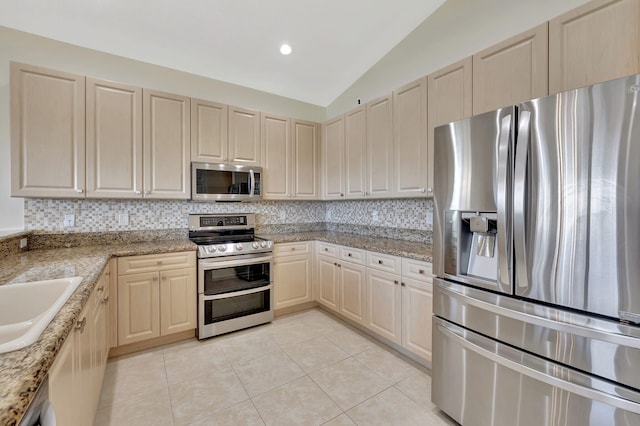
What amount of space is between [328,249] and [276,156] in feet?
4.48

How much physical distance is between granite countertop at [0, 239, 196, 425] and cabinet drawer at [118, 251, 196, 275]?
0.05 metres

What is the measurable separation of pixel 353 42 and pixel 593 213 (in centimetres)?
287

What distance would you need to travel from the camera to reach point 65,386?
102 centimetres

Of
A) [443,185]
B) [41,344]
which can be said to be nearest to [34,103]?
[41,344]

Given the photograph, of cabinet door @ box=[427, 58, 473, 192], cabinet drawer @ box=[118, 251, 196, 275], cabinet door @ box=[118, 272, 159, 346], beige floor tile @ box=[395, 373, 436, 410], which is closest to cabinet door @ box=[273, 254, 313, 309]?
cabinet drawer @ box=[118, 251, 196, 275]

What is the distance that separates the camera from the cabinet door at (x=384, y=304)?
240 cm

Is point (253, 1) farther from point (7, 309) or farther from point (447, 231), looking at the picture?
point (7, 309)

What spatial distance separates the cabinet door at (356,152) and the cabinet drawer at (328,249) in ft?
2.13

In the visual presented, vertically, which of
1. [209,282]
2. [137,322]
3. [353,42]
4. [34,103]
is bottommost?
[137,322]

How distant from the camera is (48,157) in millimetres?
2275

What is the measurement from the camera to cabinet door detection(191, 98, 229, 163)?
9.59 feet

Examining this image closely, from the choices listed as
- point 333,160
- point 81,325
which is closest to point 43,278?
point 81,325

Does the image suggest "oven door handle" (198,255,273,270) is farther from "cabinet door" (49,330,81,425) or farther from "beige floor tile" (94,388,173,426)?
"cabinet door" (49,330,81,425)

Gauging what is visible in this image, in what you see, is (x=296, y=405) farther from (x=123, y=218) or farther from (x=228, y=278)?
(x=123, y=218)
